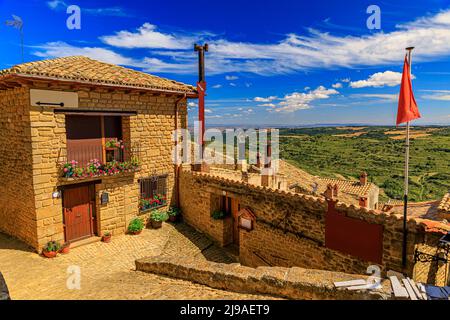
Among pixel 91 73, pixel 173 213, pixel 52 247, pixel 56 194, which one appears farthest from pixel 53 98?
pixel 173 213

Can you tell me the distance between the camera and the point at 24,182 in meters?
9.79

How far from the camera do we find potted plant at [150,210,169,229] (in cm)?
1239

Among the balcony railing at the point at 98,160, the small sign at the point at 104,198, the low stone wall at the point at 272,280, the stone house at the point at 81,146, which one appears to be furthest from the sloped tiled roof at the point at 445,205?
the small sign at the point at 104,198

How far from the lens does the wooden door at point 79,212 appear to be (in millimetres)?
10462

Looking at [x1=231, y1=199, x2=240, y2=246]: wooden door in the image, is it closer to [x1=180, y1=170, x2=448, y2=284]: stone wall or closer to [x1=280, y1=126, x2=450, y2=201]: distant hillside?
[x1=180, y1=170, x2=448, y2=284]: stone wall

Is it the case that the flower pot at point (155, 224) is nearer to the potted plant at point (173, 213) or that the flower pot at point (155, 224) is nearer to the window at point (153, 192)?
the window at point (153, 192)

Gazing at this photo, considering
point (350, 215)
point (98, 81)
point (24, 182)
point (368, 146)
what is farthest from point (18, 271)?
point (368, 146)

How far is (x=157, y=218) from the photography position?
40.6 ft

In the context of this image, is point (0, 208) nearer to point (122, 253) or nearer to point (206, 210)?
point (122, 253)

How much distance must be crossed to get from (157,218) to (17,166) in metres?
5.47

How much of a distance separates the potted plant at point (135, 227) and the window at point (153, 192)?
2.18 feet

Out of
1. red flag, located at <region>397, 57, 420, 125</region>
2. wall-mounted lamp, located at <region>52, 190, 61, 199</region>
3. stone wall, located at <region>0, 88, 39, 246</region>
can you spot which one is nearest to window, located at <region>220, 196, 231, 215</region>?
wall-mounted lamp, located at <region>52, 190, 61, 199</region>

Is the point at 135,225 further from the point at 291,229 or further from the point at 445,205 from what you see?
the point at 445,205
